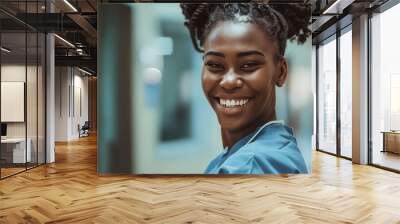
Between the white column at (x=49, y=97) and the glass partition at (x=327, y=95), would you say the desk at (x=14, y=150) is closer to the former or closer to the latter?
the white column at (x=49, y=97)

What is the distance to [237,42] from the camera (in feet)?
20.6

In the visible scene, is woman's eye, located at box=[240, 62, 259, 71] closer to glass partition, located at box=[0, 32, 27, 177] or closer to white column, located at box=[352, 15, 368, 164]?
white column, located at box=[352, 15, 368, 164]

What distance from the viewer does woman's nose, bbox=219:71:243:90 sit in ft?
20.5

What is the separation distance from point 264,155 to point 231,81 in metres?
1.36

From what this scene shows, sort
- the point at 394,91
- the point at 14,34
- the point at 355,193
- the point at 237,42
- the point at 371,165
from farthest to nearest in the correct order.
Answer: the point at 371,165
the point at 394,91
the point at 14,34
the point at 237,42
the point at 355,193

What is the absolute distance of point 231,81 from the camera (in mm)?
6258

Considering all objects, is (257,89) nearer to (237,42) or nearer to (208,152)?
(237,42)

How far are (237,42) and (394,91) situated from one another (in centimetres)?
369

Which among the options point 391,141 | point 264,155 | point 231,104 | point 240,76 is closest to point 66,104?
point 231,104

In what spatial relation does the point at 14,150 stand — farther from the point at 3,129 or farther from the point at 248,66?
the point at 248,66

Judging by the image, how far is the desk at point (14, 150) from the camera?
724cm

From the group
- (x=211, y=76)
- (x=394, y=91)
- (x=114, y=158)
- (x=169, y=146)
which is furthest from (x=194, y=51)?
(x=394, y=91)

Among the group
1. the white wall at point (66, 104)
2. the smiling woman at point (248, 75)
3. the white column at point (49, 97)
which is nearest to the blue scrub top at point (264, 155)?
the smiling woman at point (248, 75)

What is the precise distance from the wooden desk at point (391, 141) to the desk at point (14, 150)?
24.7 ft
